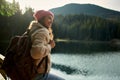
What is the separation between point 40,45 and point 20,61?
27cm

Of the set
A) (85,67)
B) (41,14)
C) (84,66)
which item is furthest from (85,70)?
(41,14)

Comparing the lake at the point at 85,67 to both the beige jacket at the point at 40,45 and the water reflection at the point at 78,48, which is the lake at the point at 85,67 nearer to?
the water reflection at the point at 78,48

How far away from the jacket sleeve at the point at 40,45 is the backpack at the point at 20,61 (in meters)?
0.09

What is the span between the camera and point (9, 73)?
3.34 m

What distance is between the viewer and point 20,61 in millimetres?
3238

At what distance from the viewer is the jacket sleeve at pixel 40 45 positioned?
10.3 feet

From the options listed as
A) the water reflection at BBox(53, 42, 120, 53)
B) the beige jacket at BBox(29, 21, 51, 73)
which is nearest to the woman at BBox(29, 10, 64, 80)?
the beige jacket at BBox(29, 21, 51, 73)

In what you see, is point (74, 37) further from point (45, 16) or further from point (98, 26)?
point (45, 16)

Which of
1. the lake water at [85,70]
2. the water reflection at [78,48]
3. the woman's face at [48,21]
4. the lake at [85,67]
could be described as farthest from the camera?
the water reflection at [78,48]

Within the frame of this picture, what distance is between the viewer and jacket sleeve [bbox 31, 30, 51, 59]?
3.15 meters

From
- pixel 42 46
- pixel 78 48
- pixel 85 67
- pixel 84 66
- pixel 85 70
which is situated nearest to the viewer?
pixel 42 46

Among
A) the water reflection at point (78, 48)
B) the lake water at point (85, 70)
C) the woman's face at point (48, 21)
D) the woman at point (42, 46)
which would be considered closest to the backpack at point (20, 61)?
the woman at point (42, 46)

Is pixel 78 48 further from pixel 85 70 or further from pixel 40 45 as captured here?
pixel 40 45

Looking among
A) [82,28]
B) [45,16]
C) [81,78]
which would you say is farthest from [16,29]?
[82,28]
